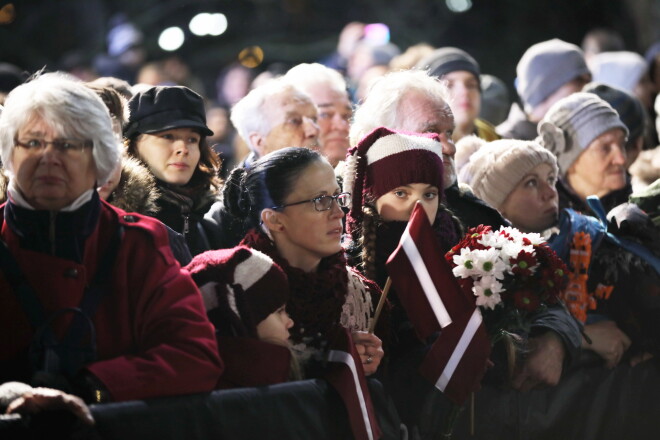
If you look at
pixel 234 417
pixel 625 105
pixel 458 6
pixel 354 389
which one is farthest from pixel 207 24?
pixel 234 417

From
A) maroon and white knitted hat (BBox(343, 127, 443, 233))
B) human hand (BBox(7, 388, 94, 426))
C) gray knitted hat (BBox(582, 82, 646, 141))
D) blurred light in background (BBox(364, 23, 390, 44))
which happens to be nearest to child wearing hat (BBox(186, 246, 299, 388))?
human hand (BBox(7, 388, 94, 426))

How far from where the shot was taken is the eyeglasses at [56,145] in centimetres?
527

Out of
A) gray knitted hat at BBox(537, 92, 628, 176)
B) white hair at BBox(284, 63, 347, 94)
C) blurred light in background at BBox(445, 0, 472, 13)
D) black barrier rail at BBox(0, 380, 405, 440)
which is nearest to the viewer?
black barrier rail at BBox(0, 380, 405, 440)

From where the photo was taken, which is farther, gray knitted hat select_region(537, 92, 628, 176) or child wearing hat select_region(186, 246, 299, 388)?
gray knitted hat select_region(537, 92, 628, 176)

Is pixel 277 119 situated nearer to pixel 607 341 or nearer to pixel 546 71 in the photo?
pixel 607 341

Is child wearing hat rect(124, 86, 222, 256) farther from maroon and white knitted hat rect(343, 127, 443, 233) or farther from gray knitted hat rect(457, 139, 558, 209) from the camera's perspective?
gray knitted hat rect(457, 139, 558, 209)

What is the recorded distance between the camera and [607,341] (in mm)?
7852

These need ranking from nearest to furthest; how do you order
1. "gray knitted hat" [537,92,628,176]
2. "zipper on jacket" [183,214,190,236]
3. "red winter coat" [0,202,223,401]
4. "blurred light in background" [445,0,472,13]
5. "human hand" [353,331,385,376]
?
"red winter coat" [0,202,223,401]
"human hand" [353,331,385,376]
"zipper on jacket" [183,214,190,236]
"gray knitted hat" [537,92,628,176]
"blurred light in background" [445,0,472,13]

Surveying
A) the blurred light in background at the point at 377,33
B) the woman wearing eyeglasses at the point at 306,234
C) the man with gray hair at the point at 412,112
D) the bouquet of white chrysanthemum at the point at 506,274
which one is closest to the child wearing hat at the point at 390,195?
A: the bouquet of white chrysanthemum at the point at 506,274

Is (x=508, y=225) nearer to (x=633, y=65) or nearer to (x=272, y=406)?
(x=272, y=406)

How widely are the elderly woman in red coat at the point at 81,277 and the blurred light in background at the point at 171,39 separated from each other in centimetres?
1352

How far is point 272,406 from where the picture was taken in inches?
210

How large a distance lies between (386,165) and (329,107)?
8.00 feet

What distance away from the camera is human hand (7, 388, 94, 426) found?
182 inches
